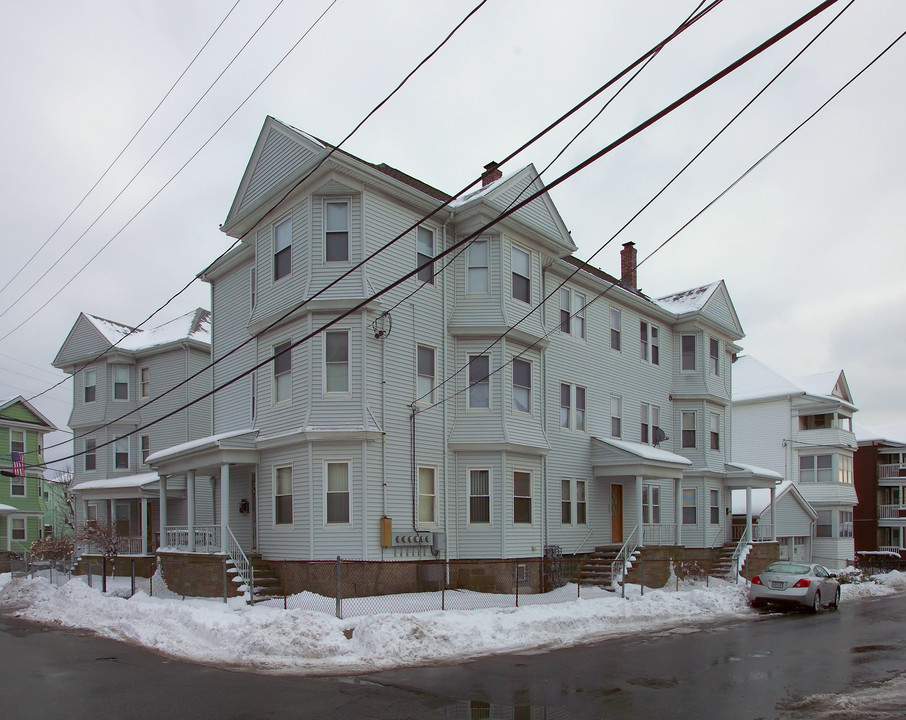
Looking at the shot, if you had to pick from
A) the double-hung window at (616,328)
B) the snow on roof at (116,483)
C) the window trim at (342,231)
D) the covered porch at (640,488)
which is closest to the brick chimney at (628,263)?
the double-hung window at (616,328)

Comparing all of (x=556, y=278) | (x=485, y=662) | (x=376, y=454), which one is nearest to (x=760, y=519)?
(x=556, y=278)

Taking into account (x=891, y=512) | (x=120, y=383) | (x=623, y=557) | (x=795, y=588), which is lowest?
(x=891, y=512)

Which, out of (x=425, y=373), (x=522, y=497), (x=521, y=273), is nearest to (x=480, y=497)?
(x=522, y=497)

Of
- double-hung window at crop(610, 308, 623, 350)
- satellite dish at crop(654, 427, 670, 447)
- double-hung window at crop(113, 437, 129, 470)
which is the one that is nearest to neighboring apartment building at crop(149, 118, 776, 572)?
double-hung window at crop(610, 308, 623, 350)

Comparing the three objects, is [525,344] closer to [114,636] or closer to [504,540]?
[504,540]

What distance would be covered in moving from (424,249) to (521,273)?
3.20m

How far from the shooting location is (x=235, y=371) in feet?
79.9

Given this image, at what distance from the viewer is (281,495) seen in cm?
2009

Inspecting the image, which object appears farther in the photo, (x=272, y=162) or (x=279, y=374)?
(x=272, y=162)

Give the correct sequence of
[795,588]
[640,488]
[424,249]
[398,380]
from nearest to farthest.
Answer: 1. [398,380]
2. [795,588]
3. [424,249]
4. [640,488]

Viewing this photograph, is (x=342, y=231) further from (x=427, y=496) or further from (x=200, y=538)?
(x=200, y=538)

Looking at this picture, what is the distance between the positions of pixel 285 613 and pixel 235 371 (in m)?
10.9

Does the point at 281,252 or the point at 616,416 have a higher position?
the point at 281,252

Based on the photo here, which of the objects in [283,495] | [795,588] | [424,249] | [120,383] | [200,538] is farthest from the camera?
[120,383]
